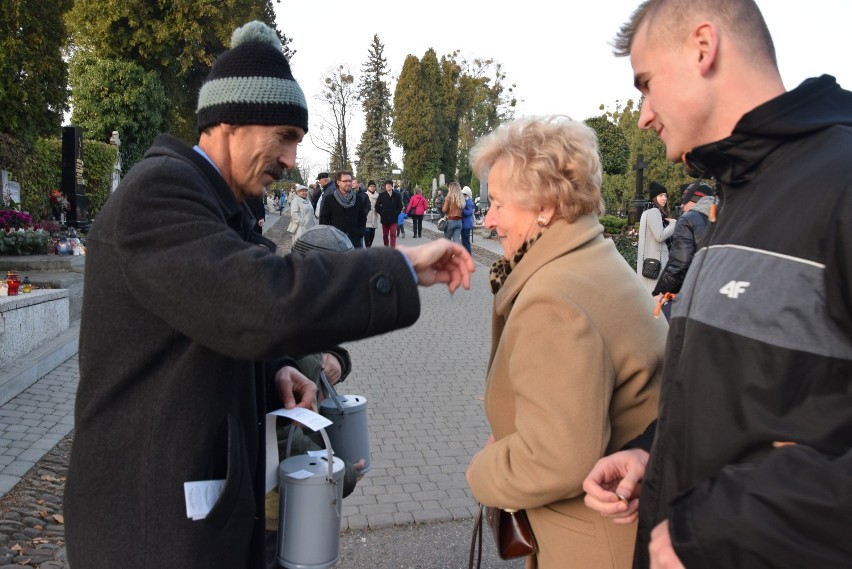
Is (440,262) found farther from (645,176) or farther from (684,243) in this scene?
(645,176)

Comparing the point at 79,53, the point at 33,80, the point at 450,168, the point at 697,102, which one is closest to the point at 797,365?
the point at 697,102

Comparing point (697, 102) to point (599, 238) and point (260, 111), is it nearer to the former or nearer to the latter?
point (599, 238)

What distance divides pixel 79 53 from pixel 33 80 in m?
13.1

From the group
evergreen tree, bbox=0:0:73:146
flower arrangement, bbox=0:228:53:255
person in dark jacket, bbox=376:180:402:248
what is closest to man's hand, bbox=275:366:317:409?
flower arrangement, bbox=0:228:53:255

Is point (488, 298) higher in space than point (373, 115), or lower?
lower

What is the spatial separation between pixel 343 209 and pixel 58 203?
6853mm

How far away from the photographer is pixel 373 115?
67188mm

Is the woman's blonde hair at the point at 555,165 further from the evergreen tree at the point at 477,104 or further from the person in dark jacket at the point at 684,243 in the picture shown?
the evergreen tree at the point at 477,104

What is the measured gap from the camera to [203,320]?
1.31 m

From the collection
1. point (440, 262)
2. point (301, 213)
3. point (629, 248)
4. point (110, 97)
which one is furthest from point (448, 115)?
point (440, 262)

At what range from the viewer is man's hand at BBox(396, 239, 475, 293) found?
5.03 feet

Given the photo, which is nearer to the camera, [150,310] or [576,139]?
[150,310]

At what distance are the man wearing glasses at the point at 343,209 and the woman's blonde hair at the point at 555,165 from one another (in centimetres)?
1185

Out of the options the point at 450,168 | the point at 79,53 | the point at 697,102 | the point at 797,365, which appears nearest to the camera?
the point at 797,365
